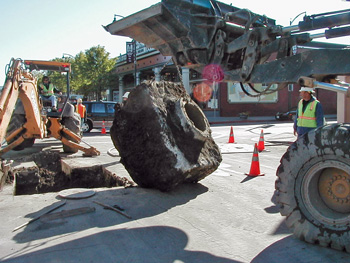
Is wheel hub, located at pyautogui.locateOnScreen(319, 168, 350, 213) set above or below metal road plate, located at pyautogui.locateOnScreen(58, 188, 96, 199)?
above

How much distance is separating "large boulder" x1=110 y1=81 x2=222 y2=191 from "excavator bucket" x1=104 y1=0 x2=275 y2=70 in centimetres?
90

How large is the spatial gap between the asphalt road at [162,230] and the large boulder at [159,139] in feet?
1.17

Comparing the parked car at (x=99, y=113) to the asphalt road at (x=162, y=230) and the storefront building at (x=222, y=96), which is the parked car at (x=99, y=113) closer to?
the storefront building at (x=222, y=96)

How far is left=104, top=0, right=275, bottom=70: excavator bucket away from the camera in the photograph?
4492 millimetres

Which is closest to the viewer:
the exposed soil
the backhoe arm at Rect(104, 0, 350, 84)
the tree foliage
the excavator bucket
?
the backhoe arm at Rect(104, 0, 350, 84)

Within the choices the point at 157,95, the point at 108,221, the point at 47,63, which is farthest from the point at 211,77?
the point at 47,63

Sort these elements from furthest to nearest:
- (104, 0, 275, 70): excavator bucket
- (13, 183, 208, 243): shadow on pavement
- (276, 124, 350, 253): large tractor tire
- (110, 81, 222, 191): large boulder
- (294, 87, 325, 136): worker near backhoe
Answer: (294, 87, 325, 136): worker near backhoe
(110, 81, 222, 191): large boulder
(104, 0, 275, 70): excavator bucket
(13, 183, 208, 243): shadow on pavement
(276, 124, 350, 253): large tractor tire

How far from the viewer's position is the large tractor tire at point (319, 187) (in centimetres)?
329

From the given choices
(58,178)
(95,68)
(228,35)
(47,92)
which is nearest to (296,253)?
(228,35)

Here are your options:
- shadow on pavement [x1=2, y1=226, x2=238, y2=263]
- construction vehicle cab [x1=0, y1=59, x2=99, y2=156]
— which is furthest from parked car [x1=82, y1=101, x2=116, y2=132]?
shadow on pavement [x1=2, y1=226, x2=238, y2=263]

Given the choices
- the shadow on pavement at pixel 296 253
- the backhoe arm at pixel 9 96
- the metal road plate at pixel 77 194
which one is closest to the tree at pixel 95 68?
the backhoe arm at pixel 9 96

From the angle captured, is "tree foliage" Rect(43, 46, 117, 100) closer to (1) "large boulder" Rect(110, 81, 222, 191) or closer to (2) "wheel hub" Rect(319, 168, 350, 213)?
(1) "large boulder" Rect(110, 81, 222, 191)

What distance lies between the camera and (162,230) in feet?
13.4

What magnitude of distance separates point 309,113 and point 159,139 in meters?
3.08
